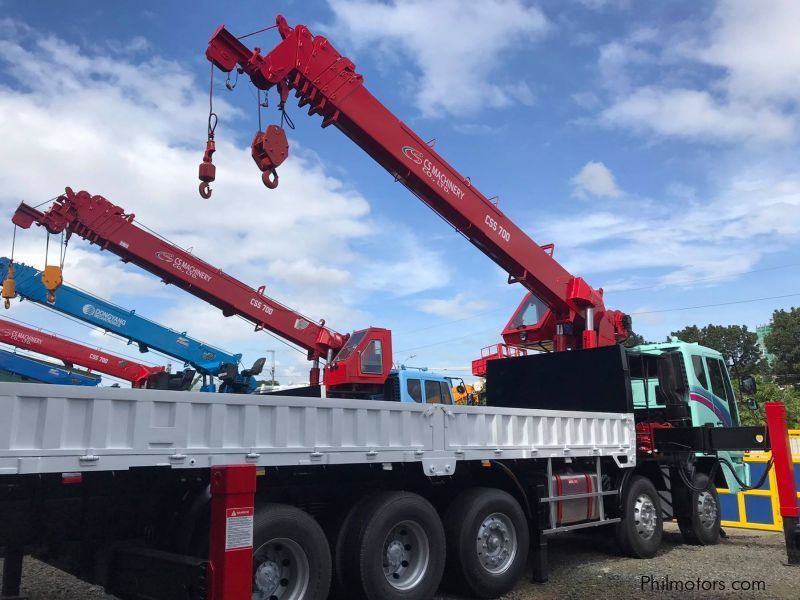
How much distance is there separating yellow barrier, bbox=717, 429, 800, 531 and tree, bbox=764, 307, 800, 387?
2634 inches

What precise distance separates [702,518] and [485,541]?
4.77 meters

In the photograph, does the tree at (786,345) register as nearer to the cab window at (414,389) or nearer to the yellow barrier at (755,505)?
the yellow barrier at (755,505)

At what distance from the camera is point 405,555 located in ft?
20.8

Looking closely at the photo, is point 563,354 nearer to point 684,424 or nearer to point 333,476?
point 684,424

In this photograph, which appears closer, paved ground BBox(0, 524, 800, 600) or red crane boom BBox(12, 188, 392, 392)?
paved ground BBox(0, 524, 800, 600)

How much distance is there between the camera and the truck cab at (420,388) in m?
11.9

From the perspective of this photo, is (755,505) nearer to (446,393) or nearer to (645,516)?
(645,516)

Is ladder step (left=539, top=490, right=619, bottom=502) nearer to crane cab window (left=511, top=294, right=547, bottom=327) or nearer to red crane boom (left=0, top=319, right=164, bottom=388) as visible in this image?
crane cab window (left=511, top=294, right=547, bottom=327)

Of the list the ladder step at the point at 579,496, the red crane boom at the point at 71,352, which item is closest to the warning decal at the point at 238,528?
the ladder step at the point at 579,496

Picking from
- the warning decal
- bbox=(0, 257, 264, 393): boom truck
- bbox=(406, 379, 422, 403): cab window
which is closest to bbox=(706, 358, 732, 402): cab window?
bbox=(406, 379, 422, 403): cab window

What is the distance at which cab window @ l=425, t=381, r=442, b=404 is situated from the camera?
1189cm

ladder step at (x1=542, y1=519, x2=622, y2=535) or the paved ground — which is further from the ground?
ladder step at (x1=542, y1=519, x2=622, y2=535)

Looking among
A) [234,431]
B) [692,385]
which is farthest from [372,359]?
[234,431]

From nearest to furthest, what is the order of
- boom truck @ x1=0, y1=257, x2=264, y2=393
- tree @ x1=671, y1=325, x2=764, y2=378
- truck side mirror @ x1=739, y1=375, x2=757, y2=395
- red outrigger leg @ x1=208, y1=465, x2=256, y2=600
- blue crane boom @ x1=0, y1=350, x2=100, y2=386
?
red outrigger leg @ x1=208, y1=465, x2=256, y2=600
truck side mirror @ x1=739, y1=375, x2=757, y2=395
boom truck @ x1=0, y1=257, x2=264, y2=393
blue crane boom @ x1=0, y1=350, x2=100, y2=386
tree @ x1=671, y1=325, x2=764, y2=378
